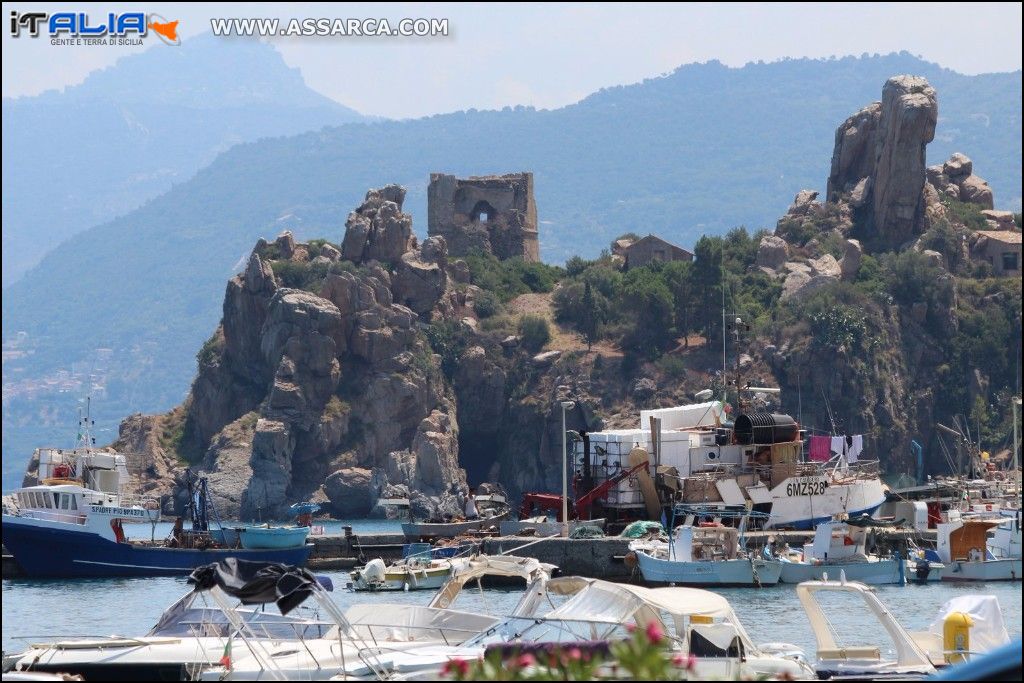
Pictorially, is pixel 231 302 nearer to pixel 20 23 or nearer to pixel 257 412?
pixel 257 412

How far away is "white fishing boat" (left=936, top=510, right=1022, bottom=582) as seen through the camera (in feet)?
218

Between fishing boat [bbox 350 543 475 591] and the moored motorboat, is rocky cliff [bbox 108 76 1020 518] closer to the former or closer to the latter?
the moored motorboat

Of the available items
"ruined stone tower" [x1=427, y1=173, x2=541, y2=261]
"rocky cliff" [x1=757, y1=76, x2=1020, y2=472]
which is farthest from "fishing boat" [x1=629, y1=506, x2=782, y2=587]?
"ruined stone tower" [x1=427, y1=173, x2=541, y2=261]

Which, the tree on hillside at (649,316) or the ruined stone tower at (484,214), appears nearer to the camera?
the tree on hillside at (649,316)

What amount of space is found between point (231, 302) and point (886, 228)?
181 feet

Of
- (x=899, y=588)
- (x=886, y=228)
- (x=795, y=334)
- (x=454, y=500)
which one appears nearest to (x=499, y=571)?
(x=899, y=588)

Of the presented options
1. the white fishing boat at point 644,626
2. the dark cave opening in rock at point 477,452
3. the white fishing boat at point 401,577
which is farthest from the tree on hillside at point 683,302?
the white fishing boat at point 644,626

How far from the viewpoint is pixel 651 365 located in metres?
148

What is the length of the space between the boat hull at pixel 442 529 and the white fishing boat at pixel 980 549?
25.0 m

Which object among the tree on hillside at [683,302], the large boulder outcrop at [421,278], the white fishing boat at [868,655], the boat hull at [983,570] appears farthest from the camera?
the tree on hillside at [683,302]

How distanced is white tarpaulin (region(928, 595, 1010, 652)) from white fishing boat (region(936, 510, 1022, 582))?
29480 millimetres

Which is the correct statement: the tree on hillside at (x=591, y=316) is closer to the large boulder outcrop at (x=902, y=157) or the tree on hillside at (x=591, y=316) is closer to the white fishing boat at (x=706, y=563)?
the large boulder outcrop at (x=902, y=157)

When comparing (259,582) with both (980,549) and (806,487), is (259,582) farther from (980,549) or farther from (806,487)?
(806,487)

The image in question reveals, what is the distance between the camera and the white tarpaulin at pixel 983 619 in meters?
35.8
